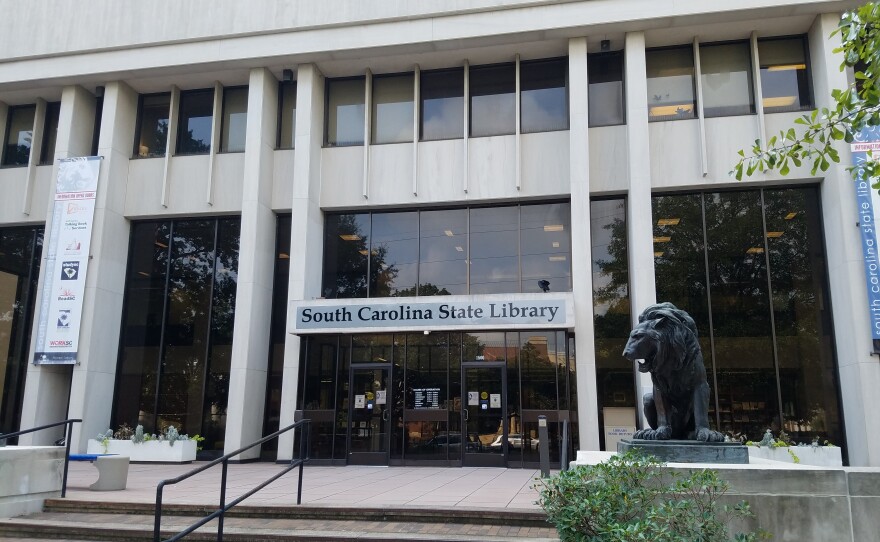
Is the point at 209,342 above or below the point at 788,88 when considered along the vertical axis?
below

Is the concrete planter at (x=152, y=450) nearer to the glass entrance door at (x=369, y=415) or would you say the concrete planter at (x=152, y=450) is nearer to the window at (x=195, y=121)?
the glass entrance door at (x=369, y=415)

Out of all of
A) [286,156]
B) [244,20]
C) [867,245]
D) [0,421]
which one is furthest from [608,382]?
[0,421]

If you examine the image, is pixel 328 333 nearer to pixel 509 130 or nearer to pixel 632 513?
pixel 509 130

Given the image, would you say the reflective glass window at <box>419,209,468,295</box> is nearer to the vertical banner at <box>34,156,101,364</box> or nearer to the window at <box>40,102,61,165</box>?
the vertical banner at <box>34,156,101,364</box>

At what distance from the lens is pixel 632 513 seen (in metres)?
5.56

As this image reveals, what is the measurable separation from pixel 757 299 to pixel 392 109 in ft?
36.2

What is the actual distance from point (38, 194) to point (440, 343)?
13.7m

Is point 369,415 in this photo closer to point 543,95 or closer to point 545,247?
point 545,247

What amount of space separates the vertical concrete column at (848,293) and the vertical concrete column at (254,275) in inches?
563

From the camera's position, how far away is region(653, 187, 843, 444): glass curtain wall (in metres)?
16.3

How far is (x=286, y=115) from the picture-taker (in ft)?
66.4

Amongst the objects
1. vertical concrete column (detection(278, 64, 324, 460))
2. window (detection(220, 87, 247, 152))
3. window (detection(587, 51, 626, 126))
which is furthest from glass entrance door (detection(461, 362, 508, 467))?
window (detection(220, 87, 247, 152))

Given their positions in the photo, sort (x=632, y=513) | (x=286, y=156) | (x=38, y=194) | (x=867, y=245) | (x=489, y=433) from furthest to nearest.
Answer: (x=38, y=194) < (x=286, y=156) < (x=489, y=433) < (x=867, y=245) < (x=632, y=513)

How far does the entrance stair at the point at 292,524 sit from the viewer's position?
8117mm
